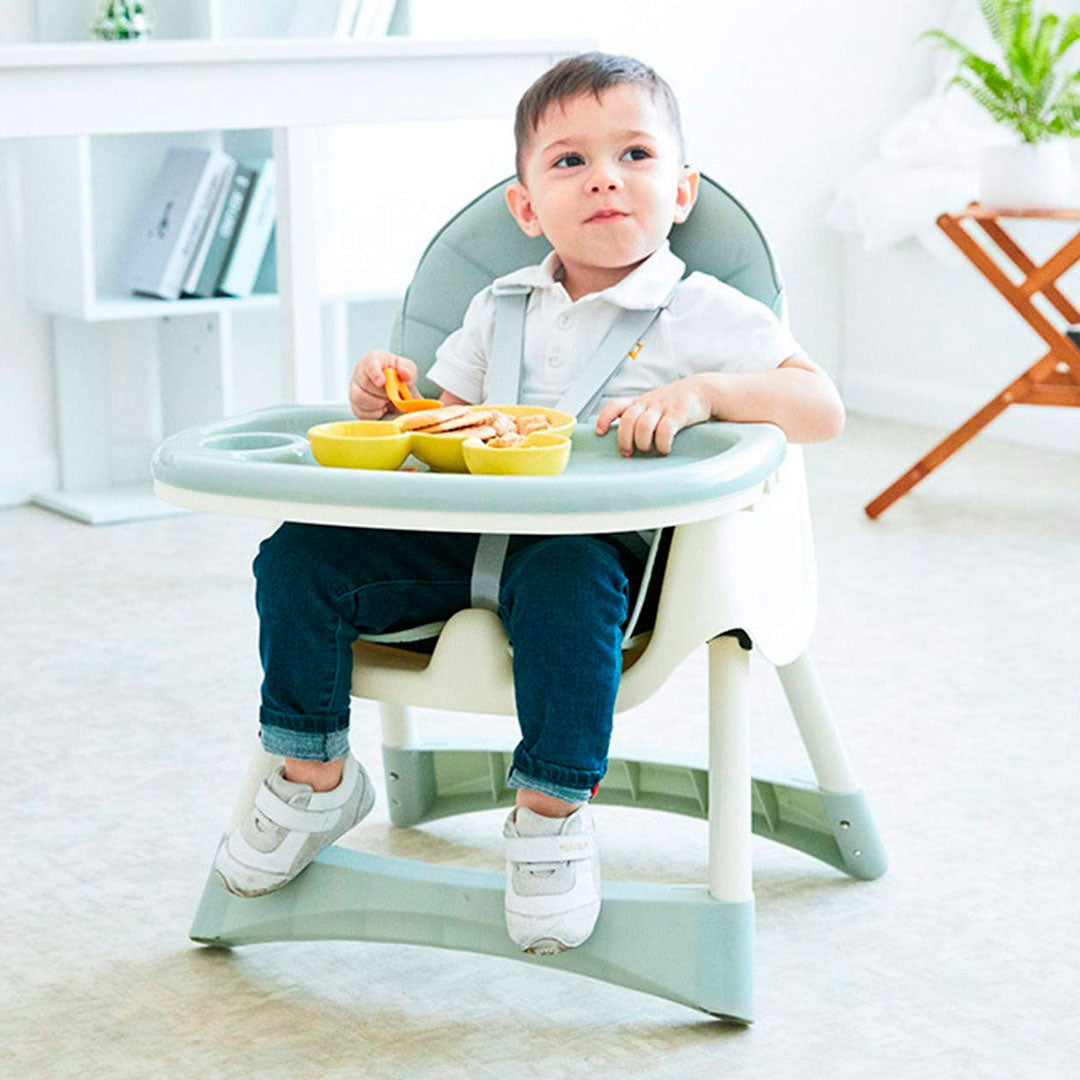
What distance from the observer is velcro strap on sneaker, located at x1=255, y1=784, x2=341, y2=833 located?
1.31 m

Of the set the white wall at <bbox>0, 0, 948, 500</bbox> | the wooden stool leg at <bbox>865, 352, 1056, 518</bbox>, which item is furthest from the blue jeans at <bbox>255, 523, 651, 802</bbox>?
the white wall at <bbox>0, 0, 948, 500</bbox>

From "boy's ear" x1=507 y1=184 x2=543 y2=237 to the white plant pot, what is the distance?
1.45m

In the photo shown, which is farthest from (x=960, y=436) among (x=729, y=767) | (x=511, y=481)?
(x=511, y=481)

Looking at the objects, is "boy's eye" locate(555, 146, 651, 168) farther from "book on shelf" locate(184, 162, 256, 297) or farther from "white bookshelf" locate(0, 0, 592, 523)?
"book on shelf" locate(184, 162, 256, 297)

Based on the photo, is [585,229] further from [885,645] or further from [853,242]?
[853,242]

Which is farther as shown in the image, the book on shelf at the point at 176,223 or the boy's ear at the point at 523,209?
the book on shelf at the point at 176,223

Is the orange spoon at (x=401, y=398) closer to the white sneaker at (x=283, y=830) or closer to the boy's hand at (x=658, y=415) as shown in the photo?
the boy's hand at (x=658, y=415)

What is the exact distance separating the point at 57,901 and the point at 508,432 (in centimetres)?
58

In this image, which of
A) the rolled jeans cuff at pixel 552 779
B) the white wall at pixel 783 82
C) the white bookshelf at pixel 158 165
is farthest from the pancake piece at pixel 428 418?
the white wall at pixel 783 82

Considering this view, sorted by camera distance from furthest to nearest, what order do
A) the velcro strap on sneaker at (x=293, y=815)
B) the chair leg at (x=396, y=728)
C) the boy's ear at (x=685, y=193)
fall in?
the chair leg at (x=396, y=728) → the boy's ear at (x=685, y=193) → the velcro strap on sneaker at (x=293, y=815)

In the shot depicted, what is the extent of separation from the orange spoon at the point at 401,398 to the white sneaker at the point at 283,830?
0.26 m

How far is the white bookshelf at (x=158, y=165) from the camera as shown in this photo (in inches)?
84.9

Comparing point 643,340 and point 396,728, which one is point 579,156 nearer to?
point 643,340

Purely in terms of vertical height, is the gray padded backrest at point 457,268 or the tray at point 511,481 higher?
the gray padded backrest at point 457,268
